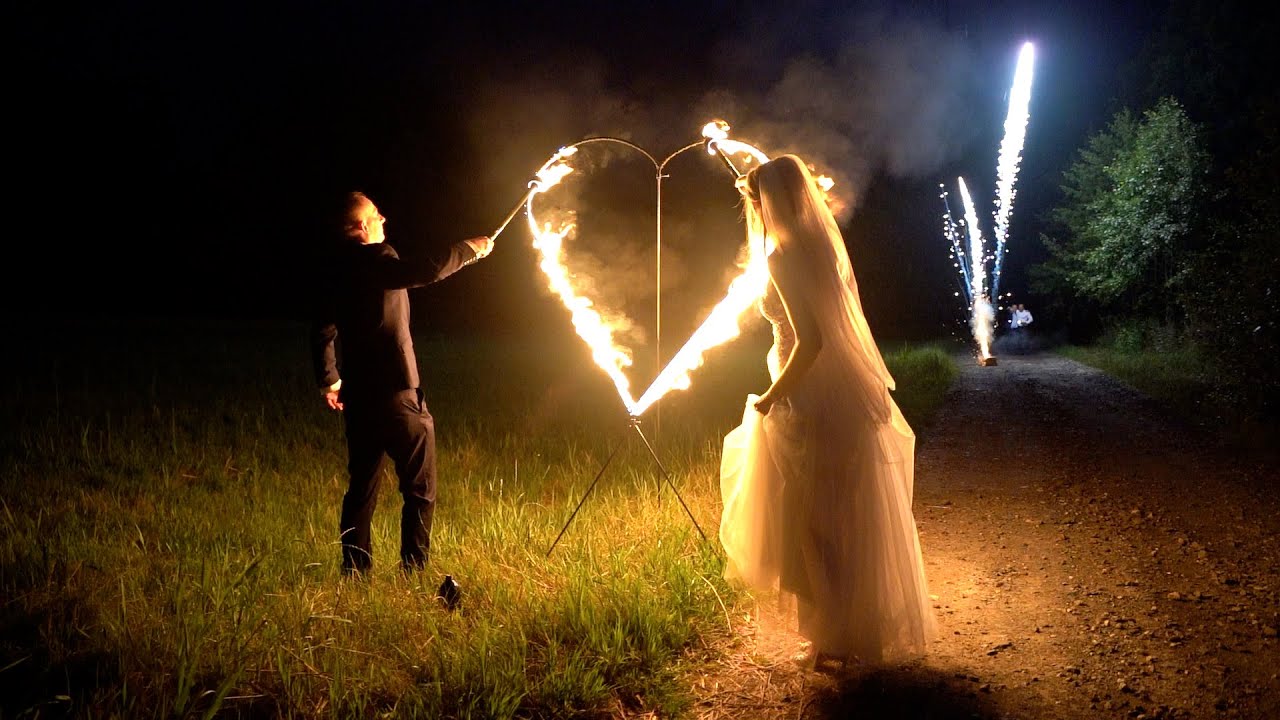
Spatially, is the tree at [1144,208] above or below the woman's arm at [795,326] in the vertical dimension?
above

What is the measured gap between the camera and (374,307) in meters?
4.59

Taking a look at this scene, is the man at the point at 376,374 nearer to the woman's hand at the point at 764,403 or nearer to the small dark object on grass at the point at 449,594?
the small dark object on grass at the point at 449,594

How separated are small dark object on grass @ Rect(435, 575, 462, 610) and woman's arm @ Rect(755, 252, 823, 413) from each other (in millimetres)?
2051

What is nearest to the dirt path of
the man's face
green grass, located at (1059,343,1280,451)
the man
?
green grass, located at (1059,343,1280,451)

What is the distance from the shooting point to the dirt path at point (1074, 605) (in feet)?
11.8

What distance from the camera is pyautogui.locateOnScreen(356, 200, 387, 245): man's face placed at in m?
4.78

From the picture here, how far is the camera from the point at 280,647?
3613mm

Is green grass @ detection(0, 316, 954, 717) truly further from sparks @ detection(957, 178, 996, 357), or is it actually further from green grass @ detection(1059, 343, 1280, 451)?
sparks @ detection(957, 178, 996, 357)

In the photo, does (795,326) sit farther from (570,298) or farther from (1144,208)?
(1144,208)

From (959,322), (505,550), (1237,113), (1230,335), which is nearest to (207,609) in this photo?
(505,550)

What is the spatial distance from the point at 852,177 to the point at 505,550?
16.5 feet

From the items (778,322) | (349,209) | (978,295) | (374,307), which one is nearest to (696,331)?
(778,322)

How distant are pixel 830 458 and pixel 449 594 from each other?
7.16 ft

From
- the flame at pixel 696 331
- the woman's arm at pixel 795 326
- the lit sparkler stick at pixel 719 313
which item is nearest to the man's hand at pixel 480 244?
the flame at pixel 696 331
